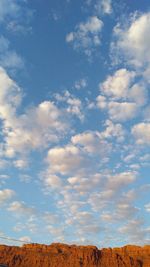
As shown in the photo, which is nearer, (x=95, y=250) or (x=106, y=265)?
(x=106, y=265)

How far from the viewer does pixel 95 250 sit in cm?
19988

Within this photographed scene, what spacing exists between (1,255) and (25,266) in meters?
18.6

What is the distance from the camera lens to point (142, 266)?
591 feet

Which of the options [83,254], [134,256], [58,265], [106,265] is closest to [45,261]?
[58,265]

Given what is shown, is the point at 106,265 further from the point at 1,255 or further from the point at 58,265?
the point at 1,255

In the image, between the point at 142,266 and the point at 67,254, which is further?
the point at 67,254

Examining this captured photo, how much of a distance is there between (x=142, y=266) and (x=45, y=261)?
53100 millimetres

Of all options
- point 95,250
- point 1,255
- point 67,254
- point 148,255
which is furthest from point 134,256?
point 1,255

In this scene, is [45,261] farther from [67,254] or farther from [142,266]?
[142,266]

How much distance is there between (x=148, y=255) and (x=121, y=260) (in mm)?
15364

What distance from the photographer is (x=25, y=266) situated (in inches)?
7392

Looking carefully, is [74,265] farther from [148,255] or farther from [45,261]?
[148,255]

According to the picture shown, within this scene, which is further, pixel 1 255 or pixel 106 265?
pixel 1 255

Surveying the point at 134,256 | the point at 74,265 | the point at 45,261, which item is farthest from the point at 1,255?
the point at 134,256
